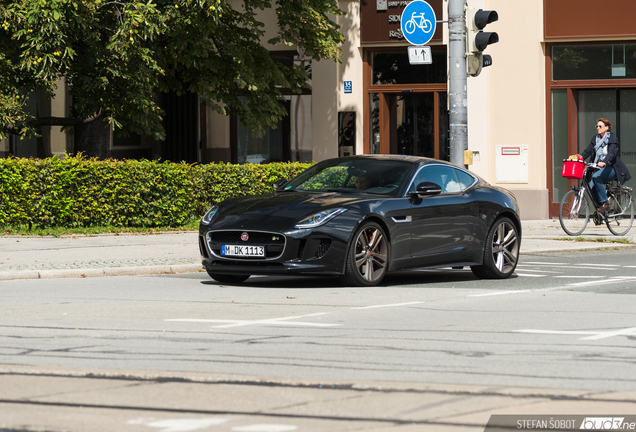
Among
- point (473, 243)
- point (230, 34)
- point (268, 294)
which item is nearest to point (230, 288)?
point (268, 294)

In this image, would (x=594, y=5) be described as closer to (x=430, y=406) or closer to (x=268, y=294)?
(x=268, y=294)

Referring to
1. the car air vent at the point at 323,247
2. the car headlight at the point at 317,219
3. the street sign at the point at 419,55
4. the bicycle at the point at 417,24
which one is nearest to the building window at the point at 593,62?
the bicycle at the point at 417,24

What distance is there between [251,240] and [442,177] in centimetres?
263

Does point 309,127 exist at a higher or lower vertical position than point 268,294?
higher

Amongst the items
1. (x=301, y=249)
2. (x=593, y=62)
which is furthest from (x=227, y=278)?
(x=593, y=62)

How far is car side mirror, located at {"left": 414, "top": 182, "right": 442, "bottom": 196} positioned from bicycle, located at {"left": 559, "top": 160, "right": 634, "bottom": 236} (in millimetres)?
7422

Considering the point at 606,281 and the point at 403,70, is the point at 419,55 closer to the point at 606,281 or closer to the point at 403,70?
the point at 606,281

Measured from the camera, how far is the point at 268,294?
33.4ft

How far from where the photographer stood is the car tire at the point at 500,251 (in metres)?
12.0

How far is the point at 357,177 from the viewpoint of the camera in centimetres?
1139

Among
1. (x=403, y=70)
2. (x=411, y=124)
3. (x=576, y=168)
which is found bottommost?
(x=576, y=168)

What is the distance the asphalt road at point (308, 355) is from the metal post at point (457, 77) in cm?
478

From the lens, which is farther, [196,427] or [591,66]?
[591,66]

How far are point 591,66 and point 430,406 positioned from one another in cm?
1873
